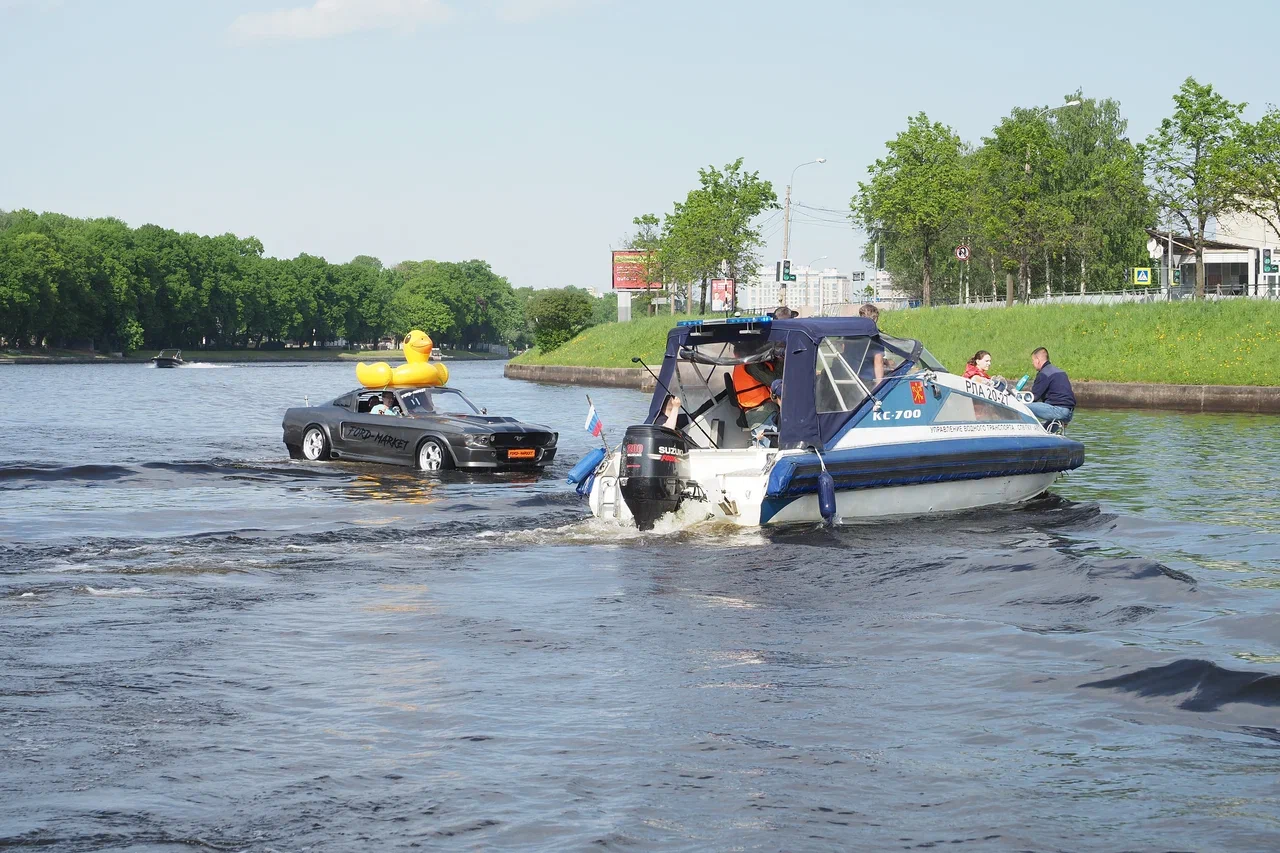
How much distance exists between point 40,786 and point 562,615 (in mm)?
4665

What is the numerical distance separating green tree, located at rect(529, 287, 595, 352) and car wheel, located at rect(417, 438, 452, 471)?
77.4m

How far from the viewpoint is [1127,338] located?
47.9 meters

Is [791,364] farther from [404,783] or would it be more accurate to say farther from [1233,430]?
[1233,430]

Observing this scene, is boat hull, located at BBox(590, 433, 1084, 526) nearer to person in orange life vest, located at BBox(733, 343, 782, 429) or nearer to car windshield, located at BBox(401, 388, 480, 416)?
person in orange life vest, located at BBox(733, 343, 782, 429)

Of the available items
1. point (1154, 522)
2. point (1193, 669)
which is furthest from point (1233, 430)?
point (1193, 669)

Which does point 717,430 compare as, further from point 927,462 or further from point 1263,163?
point 1263,163

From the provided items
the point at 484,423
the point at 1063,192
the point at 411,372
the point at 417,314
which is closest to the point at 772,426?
the point at 484,423

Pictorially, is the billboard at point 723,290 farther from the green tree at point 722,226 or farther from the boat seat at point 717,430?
the boat seat at point 717,430

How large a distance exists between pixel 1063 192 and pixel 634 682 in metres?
74.1

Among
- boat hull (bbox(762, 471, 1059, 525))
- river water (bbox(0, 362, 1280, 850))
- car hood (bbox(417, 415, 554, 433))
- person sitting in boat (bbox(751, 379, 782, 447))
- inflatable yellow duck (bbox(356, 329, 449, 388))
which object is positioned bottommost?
river water (bbox(0, 362, 1280, 850))

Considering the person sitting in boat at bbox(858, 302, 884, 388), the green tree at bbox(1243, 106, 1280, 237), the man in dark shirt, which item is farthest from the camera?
the green tree at bbox(1243, 106, 1280, 237)

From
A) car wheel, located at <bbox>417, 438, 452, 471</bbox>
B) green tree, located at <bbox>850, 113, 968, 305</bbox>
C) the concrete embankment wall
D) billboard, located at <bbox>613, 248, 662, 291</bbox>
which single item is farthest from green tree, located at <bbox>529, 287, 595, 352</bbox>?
car wheel, located at <bbox>417, 438, 452, 471</bbox>

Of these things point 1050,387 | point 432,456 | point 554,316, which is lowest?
point 432,456

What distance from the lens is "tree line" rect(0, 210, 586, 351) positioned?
119062mm
